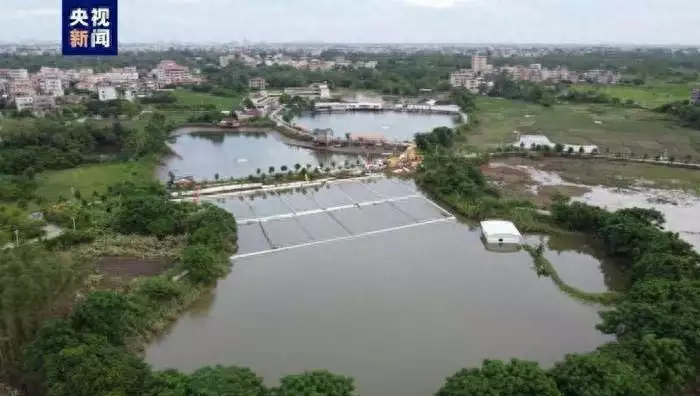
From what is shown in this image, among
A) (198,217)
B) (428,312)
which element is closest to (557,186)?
(428,312)

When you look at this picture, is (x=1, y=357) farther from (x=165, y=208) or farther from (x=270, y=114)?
(x=270, y=114)

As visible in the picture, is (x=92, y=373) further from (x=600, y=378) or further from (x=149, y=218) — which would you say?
(x=149, y=218)

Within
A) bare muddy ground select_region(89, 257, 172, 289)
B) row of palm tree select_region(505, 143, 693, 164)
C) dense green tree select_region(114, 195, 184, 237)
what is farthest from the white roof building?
bare muddy ground select_region(89, 257, 172, 289)

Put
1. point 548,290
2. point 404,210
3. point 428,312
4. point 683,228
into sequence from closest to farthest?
point 428,312 → point 548,290 → point 683,228 → point 404,210

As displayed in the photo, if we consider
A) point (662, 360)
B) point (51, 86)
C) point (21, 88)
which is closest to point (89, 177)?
point (662, 360)

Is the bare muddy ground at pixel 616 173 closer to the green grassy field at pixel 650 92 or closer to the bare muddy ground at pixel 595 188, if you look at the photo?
the bare muddy ground at pixel 595 188

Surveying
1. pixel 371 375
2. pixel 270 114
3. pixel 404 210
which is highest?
pixel 270 114

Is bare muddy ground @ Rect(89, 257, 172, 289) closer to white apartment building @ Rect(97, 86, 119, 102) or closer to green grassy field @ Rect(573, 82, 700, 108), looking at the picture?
white apartment building @ Rect(97, 86, 119, 102)
